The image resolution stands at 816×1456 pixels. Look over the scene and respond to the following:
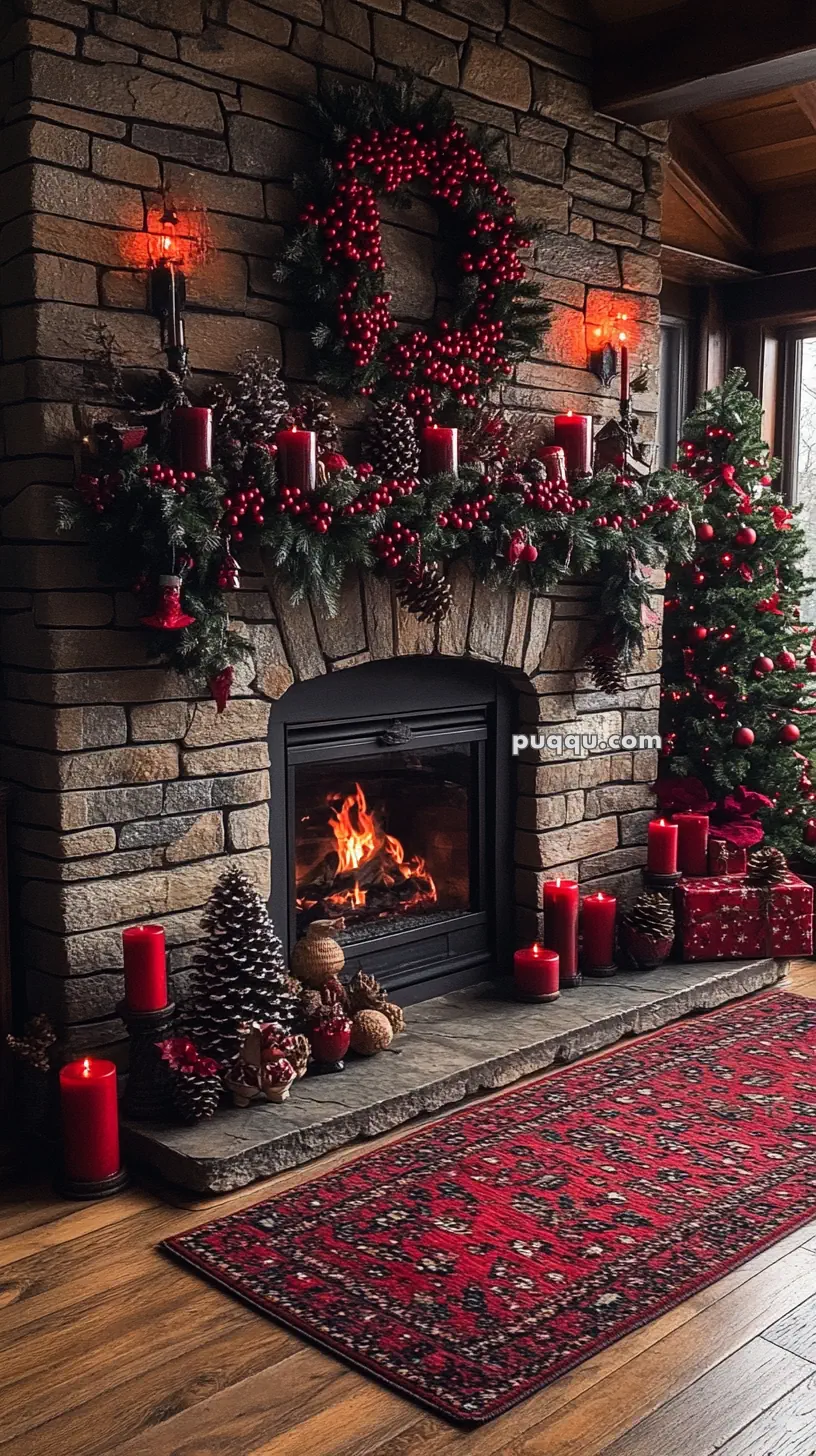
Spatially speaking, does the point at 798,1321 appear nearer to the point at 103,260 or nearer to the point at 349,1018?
the point at 349,1018

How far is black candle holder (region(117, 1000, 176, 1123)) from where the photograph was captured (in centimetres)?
287

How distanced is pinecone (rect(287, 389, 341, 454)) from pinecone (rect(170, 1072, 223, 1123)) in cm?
149

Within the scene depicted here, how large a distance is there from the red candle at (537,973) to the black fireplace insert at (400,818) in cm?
22

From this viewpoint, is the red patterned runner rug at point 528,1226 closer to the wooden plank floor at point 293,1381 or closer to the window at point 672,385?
the wooden plank floor at point 293,1381

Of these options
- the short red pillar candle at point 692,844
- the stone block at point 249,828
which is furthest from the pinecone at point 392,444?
the short red pillar candle at point 692,844

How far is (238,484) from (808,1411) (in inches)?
82.8

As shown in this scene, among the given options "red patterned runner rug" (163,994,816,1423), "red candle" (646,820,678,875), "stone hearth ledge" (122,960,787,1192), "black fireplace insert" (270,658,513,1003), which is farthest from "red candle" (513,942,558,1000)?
"red candle" (646,820,678,875)

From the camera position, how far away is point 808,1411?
2041mm

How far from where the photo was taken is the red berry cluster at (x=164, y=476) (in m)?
2.72

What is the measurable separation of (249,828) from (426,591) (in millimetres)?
760

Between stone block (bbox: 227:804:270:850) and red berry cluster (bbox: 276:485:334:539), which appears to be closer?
red berry cluster (bbox: 276:485:334:539)

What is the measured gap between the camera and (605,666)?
3.94m

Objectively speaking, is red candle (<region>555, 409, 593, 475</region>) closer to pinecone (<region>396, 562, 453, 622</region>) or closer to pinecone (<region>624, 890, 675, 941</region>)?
pinecone (<region>396, 562, 453, 622</region>)

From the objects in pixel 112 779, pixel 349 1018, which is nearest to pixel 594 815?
pixel 349 1018
